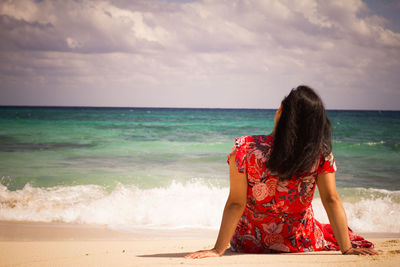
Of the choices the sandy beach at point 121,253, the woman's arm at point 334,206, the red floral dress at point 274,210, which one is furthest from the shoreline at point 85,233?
the woman's arm at point 334,206

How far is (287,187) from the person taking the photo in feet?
6.65

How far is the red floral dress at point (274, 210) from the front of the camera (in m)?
1.97

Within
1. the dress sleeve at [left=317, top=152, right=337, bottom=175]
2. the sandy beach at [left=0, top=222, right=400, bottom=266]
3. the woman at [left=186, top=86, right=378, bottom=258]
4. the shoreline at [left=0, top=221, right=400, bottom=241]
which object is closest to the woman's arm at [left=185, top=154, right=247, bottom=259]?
the woman at [left=186, top=86, right=378, bottom=258]

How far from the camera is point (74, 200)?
608cm

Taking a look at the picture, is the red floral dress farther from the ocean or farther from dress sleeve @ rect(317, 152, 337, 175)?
the ocean

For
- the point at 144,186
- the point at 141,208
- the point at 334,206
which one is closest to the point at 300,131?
the point at 334,206

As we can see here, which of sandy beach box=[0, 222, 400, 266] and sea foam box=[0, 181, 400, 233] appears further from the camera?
sea foam box=[0, 181, 400, 233]

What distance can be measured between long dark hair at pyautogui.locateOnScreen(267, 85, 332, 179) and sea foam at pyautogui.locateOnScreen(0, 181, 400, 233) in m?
3.24

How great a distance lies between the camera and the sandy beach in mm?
1963

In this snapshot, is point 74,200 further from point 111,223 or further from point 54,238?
point 54,238

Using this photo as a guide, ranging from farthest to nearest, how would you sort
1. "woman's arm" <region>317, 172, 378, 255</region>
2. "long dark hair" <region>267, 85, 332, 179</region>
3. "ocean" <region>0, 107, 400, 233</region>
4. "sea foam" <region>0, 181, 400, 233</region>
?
"ocean" <region>0, 107, 400, 233</region> → "sea foam" <region>0, 181, 400, 233</region> → "woman's arm" <region>317, 172, 378, 255</region> → "long dark hair" <region>267, 85, 332, 179</region>

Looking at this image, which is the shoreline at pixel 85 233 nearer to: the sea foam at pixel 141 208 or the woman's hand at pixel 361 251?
the sea foam at pixel 141 208

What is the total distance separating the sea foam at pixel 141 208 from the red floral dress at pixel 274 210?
2.64 meters

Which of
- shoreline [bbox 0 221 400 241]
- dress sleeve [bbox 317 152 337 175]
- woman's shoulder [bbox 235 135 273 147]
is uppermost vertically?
woman's shoulder [bbox 235 135 273 147]
